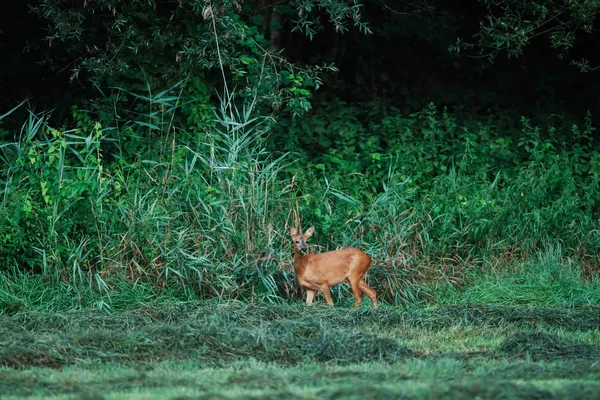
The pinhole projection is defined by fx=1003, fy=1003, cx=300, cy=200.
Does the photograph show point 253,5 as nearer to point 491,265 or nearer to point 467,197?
point 467,197

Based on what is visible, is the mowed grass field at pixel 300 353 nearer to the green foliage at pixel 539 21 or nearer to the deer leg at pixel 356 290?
the deer leg at pixel 356 290

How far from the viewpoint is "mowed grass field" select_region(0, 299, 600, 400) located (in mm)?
6191

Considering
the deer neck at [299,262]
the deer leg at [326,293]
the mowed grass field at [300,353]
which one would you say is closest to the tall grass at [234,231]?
the deer neck at [299,262]

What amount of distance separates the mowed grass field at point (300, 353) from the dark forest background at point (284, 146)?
4.75ft

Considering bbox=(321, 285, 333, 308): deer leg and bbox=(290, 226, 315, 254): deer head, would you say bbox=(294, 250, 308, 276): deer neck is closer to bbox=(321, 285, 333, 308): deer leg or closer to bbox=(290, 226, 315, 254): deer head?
bbox=(290, 226, 315, 254): deer head

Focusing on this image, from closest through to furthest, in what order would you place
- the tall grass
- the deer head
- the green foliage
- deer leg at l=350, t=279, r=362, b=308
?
the deer head
deer leg at l=350, t=279, r=362, b=308
the tall grass
the green foliage

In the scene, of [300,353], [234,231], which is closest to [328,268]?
[234,231]

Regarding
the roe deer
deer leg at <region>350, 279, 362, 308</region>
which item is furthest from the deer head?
deer leg at <region>350, 279, 362, 308</region>

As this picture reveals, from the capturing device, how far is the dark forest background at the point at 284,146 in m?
11.1

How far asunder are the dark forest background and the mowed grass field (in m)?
1.45

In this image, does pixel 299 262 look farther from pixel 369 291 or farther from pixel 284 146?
pixel 284 146

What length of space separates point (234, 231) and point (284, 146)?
4.42m

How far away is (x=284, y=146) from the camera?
1525cm

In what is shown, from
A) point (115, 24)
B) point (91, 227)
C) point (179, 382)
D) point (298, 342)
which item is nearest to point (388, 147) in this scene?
point (115, 24)
